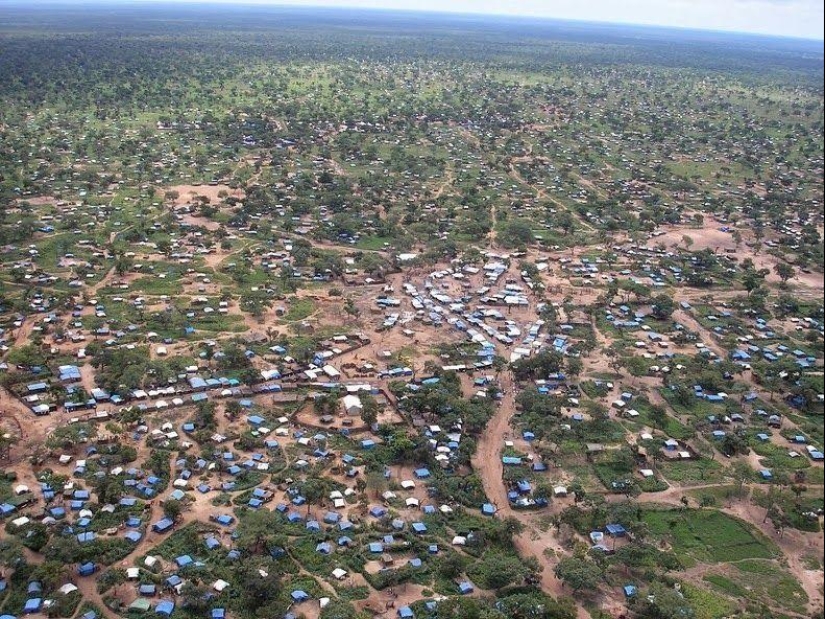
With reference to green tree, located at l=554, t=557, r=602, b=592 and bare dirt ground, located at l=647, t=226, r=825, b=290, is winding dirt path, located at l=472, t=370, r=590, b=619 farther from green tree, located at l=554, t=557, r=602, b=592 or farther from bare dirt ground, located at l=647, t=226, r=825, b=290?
bare dirt ground, located at l=647, t=226, r=825, b=290

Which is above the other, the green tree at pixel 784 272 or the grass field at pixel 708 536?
the green tree at pixel 784 272

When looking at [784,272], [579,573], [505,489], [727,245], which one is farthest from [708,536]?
[727,245]

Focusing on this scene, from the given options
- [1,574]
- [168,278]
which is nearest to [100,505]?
[1,574]

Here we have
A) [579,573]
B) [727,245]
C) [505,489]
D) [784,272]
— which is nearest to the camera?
[579,573]

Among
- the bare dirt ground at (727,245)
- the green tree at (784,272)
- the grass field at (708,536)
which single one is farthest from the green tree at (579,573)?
the bare dirt ground at (727,245)

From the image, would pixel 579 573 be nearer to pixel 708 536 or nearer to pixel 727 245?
pixel 708 536

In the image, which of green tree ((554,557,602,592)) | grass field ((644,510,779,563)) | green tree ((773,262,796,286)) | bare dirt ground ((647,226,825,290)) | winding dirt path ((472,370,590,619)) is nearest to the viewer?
green tree ((554,557,602,592))

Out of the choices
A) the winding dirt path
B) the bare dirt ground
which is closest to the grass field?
the winding dirt path

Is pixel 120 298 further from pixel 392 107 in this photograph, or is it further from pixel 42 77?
pixel 42 77

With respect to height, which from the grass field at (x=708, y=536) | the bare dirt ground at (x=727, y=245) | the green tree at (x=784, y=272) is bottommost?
the bare dirt ground at (x=727, y=245)

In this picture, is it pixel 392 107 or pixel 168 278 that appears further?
pixel 392 107

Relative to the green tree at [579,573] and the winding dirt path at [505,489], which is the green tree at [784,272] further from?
the green tree at [579,573]
